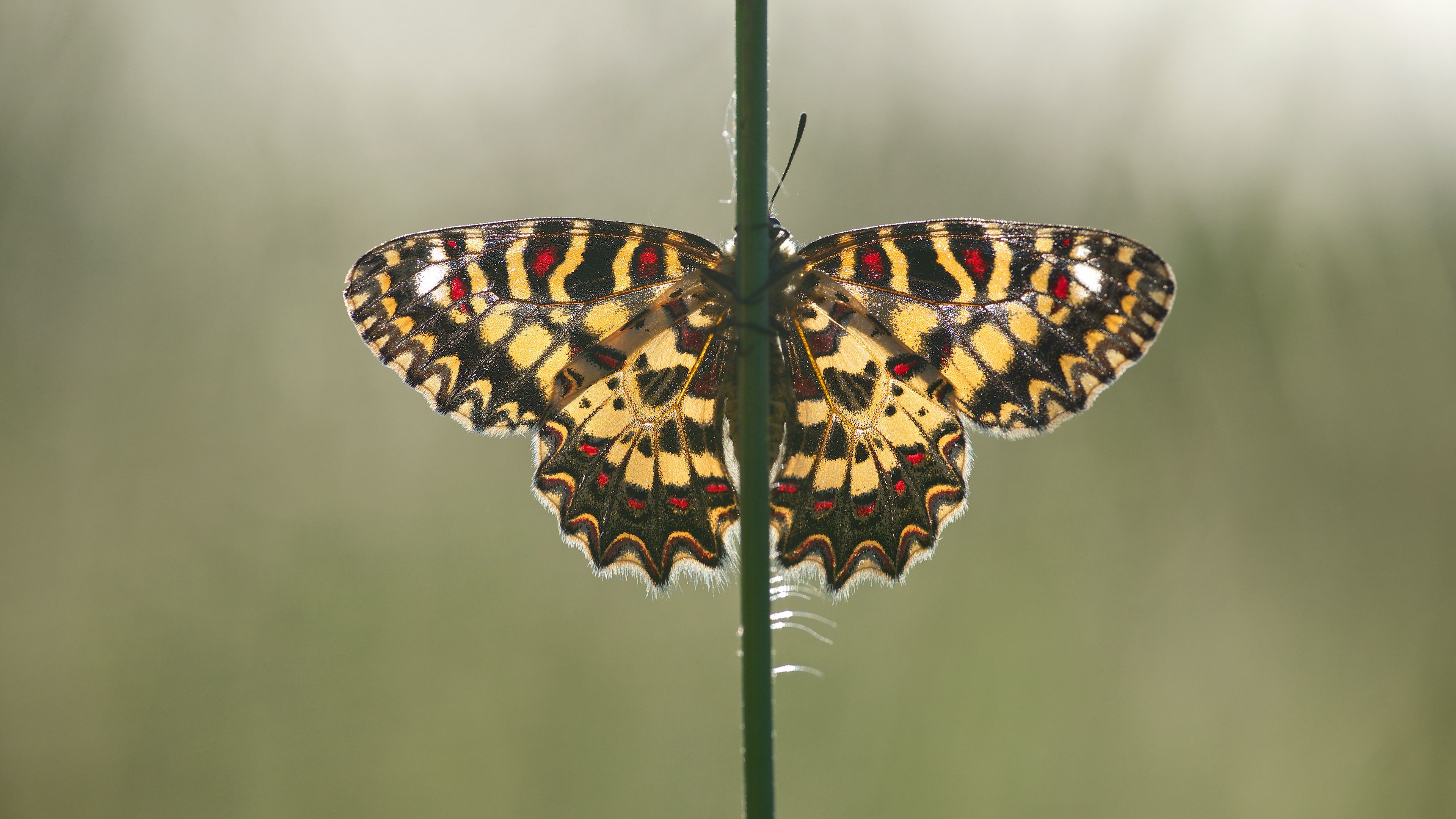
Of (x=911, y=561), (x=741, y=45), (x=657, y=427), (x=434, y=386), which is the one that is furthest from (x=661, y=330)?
(x=741, y=45)

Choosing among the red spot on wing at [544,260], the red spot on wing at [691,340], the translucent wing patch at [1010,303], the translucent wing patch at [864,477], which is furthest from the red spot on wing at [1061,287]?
the red spot on wing at [544,260]

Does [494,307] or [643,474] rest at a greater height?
[494,307]

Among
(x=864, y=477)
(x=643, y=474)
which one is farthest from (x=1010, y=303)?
(x=643, y=474)

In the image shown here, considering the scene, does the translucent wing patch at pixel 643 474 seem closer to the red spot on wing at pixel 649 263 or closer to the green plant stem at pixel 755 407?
the red spot on wing at pixel 649 263

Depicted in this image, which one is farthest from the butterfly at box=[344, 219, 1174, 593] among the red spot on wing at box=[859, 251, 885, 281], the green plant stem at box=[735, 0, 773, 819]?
the green plant stem at box=[735, 0, 773, 819]

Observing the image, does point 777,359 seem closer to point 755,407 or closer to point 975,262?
point 975,262

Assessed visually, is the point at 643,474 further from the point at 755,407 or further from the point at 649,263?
the point at 755,407

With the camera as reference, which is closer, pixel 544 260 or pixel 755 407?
pixel 755 407
